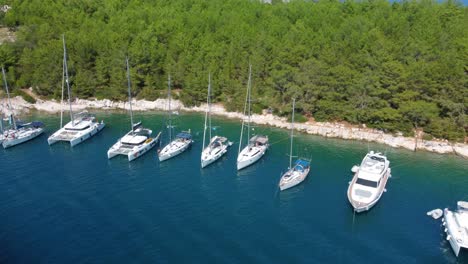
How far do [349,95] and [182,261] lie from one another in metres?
46.4

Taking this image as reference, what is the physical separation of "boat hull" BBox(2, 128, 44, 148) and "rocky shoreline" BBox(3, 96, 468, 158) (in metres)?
14.9

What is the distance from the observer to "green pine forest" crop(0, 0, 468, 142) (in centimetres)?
7062

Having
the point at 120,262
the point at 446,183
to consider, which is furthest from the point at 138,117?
the point at 446,183

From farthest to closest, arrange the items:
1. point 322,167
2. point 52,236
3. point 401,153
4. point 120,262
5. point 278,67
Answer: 1. point 278,67
2. point 401,153
3. point 322,167
4. point 52,236
5. point 120,262

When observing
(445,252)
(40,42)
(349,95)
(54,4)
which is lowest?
(445,252)

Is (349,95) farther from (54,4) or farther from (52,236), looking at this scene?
(54,4)

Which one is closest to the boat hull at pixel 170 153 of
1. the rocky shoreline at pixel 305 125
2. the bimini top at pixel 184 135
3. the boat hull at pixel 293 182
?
the bimini top at pixel 184 135

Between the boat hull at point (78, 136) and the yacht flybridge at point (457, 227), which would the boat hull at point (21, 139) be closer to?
the boat hull at point (78, 136)

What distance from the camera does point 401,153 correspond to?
66.4 m

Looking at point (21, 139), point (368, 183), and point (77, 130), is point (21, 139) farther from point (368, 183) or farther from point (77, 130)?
point (368, 183)

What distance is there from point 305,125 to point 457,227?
114 feet

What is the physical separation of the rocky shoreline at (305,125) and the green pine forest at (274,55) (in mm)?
1431

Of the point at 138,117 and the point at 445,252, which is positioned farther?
the point at 138,117

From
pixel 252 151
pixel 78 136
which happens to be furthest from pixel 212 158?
pixel 78 136
